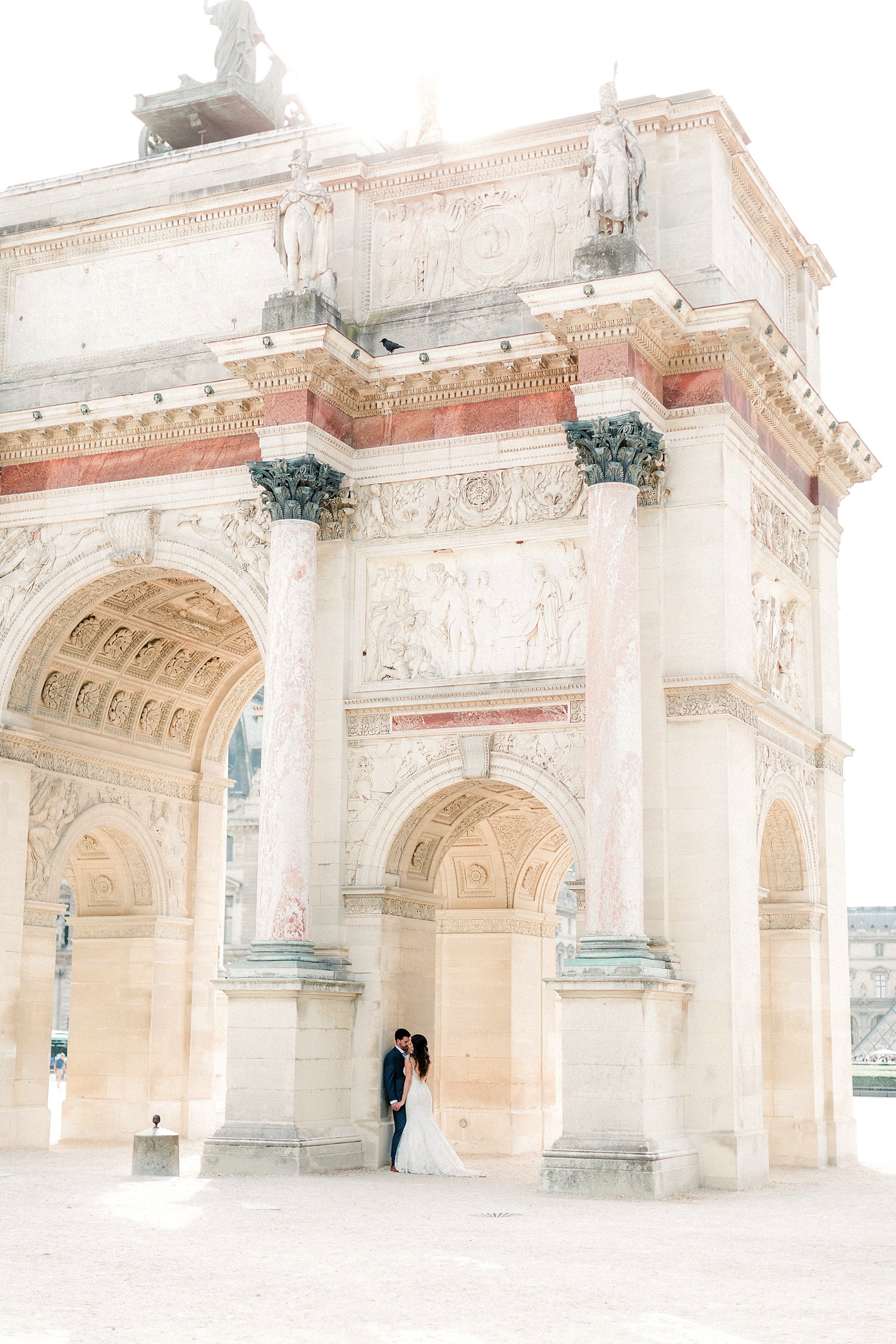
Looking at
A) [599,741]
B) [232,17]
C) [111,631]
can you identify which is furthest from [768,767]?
[232,17]

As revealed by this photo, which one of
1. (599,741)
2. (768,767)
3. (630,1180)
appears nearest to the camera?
(630,1180)

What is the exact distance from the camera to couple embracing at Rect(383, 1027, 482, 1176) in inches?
891

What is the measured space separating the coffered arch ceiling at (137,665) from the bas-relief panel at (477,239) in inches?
226

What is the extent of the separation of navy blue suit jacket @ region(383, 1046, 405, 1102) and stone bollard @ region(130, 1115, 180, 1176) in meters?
3.07

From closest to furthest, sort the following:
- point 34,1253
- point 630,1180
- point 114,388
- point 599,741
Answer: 1. point 34,1253
2. point 630,1180
3. point 599,741
4. point 114,388

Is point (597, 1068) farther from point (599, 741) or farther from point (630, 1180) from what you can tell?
point (599, 741)

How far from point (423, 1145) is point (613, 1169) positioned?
3.77 m

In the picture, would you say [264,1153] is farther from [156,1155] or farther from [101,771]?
[101,771]

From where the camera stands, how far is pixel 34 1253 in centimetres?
1382

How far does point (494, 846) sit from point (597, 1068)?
29.8 ft

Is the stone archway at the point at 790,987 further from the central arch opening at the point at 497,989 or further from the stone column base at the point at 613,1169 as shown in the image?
the stone column base at the point at 613,1169

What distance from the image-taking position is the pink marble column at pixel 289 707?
22734 millimetres

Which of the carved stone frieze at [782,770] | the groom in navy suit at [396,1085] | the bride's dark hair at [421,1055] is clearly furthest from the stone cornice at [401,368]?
the groom in navy suit at [396,1085]

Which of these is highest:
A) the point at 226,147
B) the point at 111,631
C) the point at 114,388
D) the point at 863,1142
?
the point at 226,147
